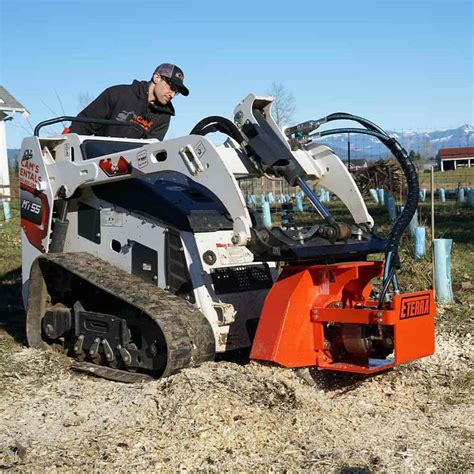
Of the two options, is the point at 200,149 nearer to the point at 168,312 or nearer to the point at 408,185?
the point at 168,312

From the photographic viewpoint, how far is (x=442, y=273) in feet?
30.7

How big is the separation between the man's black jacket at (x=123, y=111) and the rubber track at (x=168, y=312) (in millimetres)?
1683

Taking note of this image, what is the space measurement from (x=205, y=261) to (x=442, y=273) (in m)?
4.08

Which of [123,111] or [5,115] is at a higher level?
[5,115]

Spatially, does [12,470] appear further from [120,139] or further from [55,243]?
[120,139]

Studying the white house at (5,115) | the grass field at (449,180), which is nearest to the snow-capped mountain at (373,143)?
the grass field at (449,180)

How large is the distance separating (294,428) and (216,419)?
0.47 meters

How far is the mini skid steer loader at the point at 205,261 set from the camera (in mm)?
5598

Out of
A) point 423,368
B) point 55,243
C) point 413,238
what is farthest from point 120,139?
point 413,238

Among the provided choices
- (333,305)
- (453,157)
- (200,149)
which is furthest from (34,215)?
(453,157)

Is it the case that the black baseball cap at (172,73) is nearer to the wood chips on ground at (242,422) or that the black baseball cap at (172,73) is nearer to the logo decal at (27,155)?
the logo decal at (27,155)

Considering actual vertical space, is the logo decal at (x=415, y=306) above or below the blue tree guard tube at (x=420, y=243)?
above

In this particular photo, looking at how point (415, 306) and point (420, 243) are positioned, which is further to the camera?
point (420, 243)

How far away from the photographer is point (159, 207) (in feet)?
21.1
